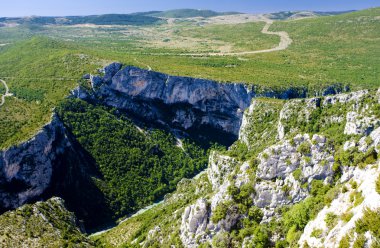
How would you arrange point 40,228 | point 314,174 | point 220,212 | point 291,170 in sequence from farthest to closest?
point 40,228 < point 220,212 < point 291,170 < point 314,174

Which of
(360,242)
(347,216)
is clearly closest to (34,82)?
(347,216)

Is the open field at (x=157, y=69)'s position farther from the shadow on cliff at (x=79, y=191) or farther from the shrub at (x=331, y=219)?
the shrub at (x=331, y=219)

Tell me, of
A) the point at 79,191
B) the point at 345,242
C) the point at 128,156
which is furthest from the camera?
the point at 128,156

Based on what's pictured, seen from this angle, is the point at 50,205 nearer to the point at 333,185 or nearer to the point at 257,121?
the point at 257,121

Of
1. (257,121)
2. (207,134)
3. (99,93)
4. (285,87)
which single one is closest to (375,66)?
(285,87)

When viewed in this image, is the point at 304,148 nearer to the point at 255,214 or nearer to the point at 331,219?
the point at 255,214

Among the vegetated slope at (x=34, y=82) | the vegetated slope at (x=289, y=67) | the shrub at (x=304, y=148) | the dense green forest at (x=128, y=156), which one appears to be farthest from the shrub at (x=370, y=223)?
the vegetated slope at (x=289, y=67)
